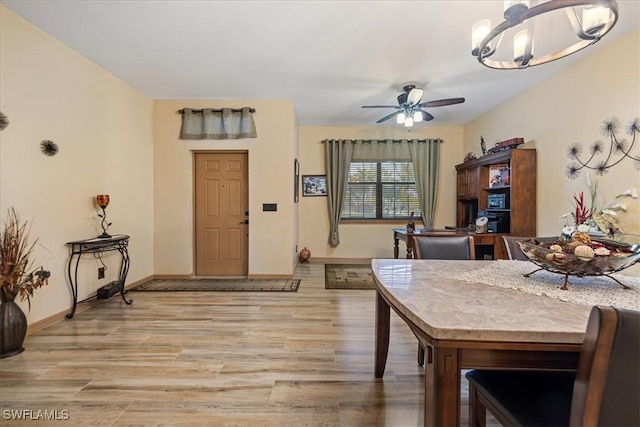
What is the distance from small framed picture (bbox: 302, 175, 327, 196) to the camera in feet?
Result: 19.8

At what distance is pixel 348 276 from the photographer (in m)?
4.72

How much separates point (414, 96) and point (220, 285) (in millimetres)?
3635

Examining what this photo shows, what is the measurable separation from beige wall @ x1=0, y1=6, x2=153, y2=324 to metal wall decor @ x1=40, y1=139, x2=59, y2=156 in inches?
1.7

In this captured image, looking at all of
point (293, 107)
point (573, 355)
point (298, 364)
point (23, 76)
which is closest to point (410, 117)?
point (293, 107)

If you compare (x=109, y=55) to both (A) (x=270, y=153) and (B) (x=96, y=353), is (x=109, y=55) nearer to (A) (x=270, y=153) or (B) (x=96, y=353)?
(A) (x=270, y=153)

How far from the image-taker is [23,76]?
256 cm

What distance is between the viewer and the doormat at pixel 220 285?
396 cm

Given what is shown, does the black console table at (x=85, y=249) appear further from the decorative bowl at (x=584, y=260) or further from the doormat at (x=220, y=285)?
the decorative bowl at (x=584, y=260)

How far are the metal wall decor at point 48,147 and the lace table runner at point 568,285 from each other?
11.8 ft

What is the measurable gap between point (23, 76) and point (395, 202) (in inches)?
217

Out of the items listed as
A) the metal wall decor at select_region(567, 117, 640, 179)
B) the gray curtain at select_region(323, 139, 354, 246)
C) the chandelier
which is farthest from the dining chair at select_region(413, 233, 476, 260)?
the gray curtain at select_region(323, 139, 354, 246)

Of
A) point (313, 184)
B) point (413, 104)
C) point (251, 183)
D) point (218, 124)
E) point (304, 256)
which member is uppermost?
point (413, 104)

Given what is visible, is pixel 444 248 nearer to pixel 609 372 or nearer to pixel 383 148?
pixel 609 372

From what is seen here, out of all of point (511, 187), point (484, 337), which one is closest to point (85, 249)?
point (484, 337)
